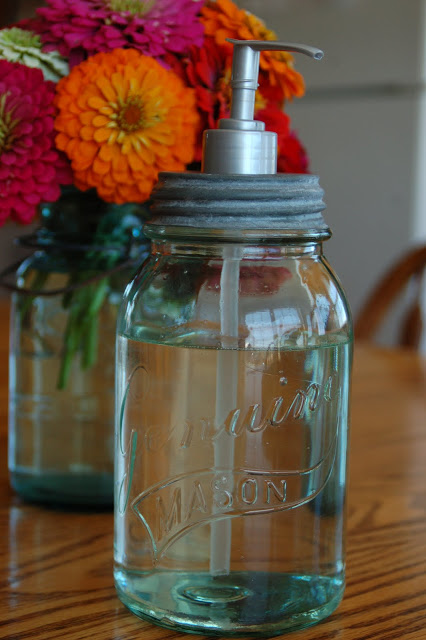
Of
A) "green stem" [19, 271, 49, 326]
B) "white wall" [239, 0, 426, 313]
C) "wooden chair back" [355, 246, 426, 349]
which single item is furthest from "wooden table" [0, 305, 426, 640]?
"white wall" [239, 0, 426, 313]

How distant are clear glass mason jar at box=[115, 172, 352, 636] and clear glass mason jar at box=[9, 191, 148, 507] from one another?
0.14 meters

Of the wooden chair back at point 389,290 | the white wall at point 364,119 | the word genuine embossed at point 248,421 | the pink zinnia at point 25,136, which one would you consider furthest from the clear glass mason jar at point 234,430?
the white wall at point 364,119

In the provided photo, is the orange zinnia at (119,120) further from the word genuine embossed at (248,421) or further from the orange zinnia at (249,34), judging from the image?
the word genuine embossed at (248,421)

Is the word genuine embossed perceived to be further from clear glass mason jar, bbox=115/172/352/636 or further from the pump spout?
the pump spout

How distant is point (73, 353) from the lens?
59cm

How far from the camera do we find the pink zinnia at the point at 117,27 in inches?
20.0

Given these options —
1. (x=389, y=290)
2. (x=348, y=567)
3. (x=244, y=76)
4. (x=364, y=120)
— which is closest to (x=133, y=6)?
(x=244, y=76)

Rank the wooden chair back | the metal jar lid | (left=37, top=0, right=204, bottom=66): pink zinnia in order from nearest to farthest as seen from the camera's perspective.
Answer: the metal jar lid
(left=37, top=0, right=204, bottom=66): pink zinnia
the wooden chair back

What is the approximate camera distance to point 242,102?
0.42m

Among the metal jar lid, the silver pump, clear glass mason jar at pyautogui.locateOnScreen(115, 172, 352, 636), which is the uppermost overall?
the silver pump

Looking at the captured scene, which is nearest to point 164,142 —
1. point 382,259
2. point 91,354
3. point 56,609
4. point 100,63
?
point 100,63

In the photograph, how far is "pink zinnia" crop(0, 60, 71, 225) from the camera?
0.49 m

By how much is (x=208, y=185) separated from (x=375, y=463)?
40cm

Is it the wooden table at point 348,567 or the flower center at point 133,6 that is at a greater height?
the flower center at point 133,6
